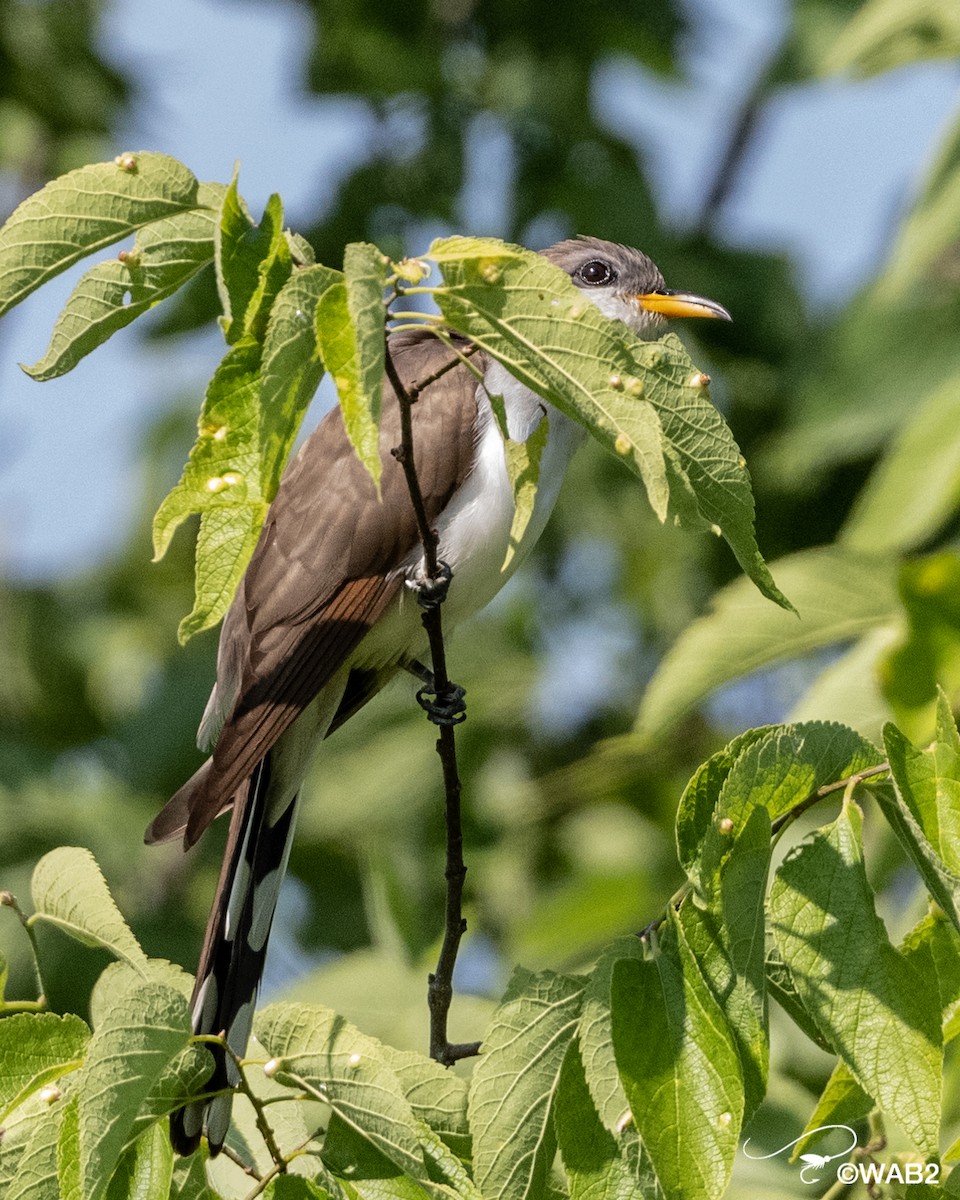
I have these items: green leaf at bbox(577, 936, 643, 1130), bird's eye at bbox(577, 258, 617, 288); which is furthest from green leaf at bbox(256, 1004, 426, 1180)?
bird's eye at bbox(577, 258, 617, 288)

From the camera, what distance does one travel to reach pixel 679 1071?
1.96 metres

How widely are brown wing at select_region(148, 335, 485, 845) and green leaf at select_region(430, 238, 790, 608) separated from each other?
139 centimetres

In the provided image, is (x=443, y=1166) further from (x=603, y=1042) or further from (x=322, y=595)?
(x=322, y=595)

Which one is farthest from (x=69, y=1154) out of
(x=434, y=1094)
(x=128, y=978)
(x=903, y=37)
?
(x=903, y=37)

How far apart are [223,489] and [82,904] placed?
1.98 feet

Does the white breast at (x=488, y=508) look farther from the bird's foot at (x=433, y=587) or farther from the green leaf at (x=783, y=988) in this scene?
the green leaf at (x=783, y=988)

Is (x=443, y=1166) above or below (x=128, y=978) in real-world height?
below

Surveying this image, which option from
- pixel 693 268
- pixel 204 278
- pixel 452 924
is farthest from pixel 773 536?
pixel 452 924

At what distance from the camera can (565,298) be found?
1814 millimetres

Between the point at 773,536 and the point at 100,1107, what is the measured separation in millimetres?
4453

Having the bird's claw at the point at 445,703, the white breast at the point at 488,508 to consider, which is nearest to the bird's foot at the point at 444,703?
the bird's claw at the point at 445,703

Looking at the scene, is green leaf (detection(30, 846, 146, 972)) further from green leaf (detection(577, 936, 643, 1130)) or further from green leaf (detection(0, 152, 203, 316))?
green leaf (detection(0, 152, 203, 316))

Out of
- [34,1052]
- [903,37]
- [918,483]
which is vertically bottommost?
[34,1052]

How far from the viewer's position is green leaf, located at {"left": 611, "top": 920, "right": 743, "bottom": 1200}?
1913 mm
